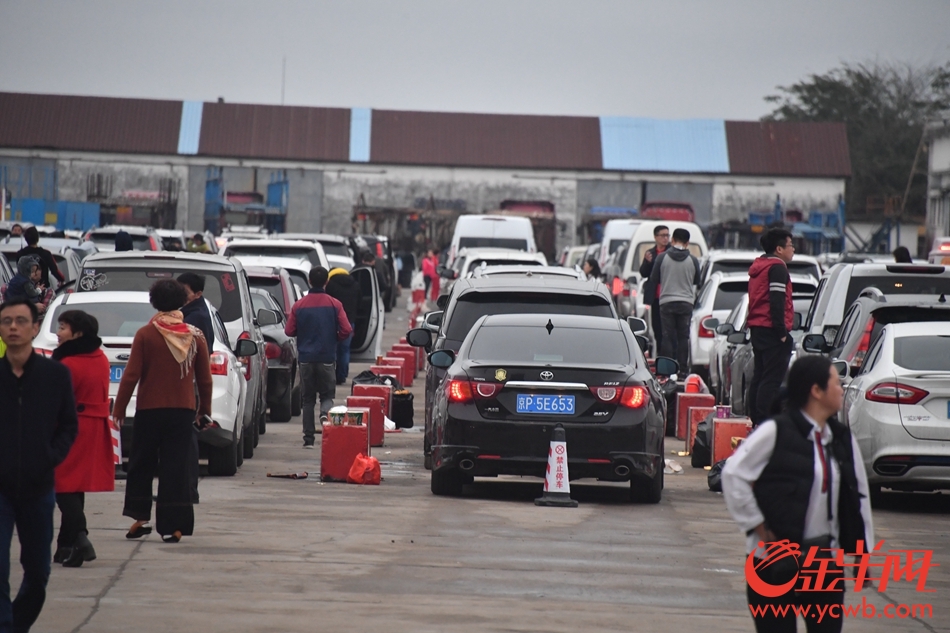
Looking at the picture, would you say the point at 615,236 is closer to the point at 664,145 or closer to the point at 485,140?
the point at 664,145

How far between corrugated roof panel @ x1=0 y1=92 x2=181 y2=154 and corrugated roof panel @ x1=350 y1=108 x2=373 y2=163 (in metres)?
7.74

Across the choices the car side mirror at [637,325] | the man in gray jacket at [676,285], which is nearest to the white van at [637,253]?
the man in gray jacket at [676,285]

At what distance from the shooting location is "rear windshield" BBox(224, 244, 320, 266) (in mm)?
23531

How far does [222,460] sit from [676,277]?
8.55m

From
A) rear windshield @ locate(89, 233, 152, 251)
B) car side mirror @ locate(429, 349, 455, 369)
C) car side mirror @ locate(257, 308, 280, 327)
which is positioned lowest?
car side mirror @ locate(429, 349, 455, 369)

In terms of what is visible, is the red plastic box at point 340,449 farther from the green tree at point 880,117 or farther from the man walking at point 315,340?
the green tree at point 880,117

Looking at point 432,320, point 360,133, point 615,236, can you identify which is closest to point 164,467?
point 432,320

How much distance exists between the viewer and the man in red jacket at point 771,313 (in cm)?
1268

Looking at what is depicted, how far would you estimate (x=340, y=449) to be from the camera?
13.0 meters

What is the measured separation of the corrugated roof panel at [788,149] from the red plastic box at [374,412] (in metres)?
54.1

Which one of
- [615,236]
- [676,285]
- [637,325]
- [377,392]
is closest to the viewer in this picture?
[637,325]

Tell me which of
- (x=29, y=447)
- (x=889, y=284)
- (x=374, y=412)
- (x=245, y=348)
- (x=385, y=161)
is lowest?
(x=374, y=412)

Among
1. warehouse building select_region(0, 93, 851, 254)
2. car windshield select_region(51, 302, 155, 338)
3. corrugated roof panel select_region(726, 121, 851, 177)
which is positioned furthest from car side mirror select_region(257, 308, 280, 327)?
corrugated roof panel select_region(726, 121, 851, 177)

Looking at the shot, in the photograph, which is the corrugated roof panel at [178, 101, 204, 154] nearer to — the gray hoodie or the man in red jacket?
the gray hoodie
